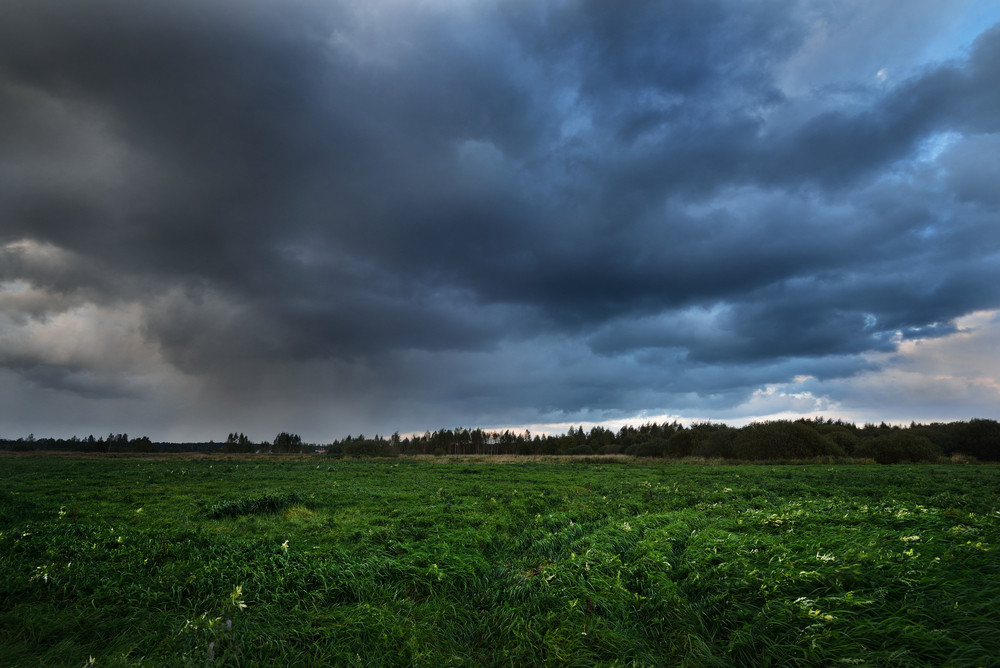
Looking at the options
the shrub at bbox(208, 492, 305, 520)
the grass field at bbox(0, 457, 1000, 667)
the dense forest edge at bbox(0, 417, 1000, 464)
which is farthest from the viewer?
the dense forest edge at bbox(0, 417, 1000, 464)

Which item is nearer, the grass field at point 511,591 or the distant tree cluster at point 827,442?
the grass field at point 511,591

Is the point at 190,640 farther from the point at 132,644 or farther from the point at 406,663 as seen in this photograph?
the point at 406,663

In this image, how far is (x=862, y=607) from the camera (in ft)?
21.2

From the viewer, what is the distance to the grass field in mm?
6418

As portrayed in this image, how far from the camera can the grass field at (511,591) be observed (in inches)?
253

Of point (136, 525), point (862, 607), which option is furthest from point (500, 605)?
point (136, 525)

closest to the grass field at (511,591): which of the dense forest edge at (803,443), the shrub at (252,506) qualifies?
the shrub at (252,506)

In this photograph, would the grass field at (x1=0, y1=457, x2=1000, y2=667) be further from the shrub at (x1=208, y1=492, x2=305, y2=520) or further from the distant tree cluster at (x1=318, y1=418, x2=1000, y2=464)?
the distant tree cluster at (x1=318, y1=418, x2=1000, y2=464)

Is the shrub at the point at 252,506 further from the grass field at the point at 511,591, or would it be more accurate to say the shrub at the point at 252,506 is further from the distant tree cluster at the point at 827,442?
the distant tree cluster at the point at 827,442

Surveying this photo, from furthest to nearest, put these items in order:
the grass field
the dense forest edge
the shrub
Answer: the dense forest edge → the shrub → the grass field

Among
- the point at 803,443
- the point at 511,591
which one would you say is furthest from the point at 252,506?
the point at 803,443

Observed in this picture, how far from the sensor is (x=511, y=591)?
9008mm

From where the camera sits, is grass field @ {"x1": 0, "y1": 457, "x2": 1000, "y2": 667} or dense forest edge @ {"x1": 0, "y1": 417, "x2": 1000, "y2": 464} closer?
grass field @ {"x1": 0, "y1": 457, "x2": 1000, "y2": 667}

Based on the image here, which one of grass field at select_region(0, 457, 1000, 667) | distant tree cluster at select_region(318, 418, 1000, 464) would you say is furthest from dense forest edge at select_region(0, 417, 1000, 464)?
grass field at select_region(0, 457, 1000, 667)
